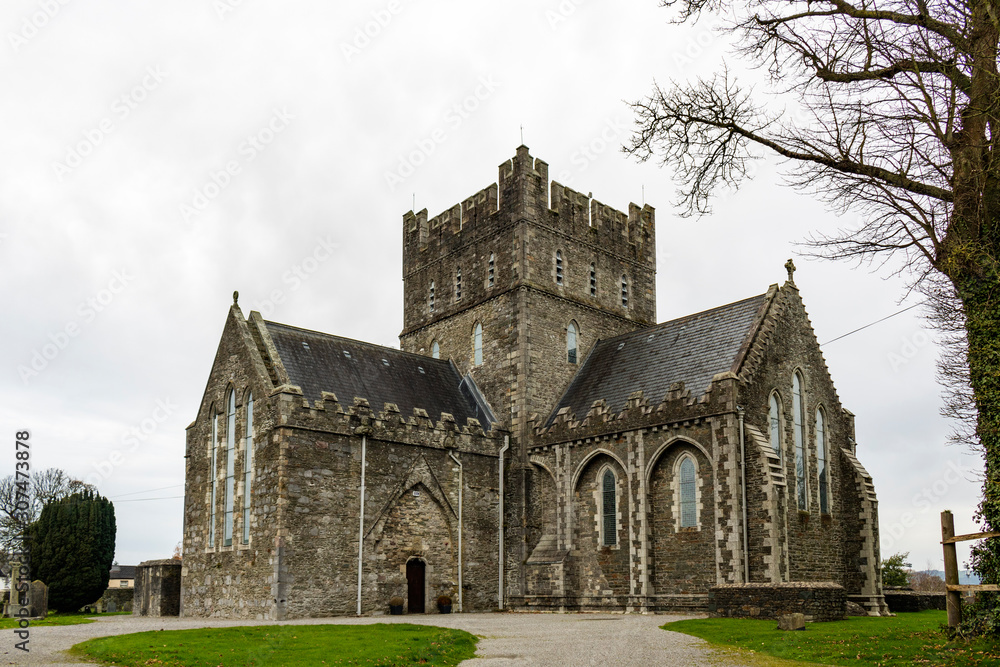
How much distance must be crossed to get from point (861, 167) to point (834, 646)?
8.96m

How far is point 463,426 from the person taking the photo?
3453 centimetres

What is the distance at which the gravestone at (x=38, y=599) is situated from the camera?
34.6m

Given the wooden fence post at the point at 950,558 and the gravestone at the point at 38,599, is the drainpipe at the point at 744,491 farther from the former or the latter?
the gravestone at the point at 38,599

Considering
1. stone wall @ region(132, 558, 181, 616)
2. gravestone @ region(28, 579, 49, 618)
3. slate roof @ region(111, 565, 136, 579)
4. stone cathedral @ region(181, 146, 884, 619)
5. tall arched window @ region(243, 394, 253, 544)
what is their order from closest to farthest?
stone cathedral @ region(181, 146, 884, 619), tall arched window @ region(243, 394, 253, 544), stone wall @ region(132, 558, 181, 616), gravestone @ region(28, 579, 49, 618), slate roof @ region(111, 565, 136, 579)

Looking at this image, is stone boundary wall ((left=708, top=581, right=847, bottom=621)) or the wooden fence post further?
stone boundary wall ((left=708, top=581, right=847, bottom=621))

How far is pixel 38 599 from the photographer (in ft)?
114

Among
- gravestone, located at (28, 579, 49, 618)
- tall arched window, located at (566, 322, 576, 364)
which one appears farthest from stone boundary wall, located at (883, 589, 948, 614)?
gravestone, located at (28, 579, 49, 618)

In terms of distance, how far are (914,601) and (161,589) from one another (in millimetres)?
28552

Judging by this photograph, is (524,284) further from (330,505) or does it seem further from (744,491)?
(744,491)

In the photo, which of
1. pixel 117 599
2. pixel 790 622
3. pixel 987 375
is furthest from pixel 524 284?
pixel 117 599

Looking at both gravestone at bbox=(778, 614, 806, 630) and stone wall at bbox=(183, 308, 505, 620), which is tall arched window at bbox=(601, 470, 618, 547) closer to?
stone wall at bbox=(183, 308, 505, 620)

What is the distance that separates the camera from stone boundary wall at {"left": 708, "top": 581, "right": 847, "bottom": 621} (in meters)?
22.5

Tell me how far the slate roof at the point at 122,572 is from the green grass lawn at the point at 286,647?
8335cm

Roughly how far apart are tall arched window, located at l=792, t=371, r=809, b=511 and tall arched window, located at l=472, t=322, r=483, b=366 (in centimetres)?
1339
